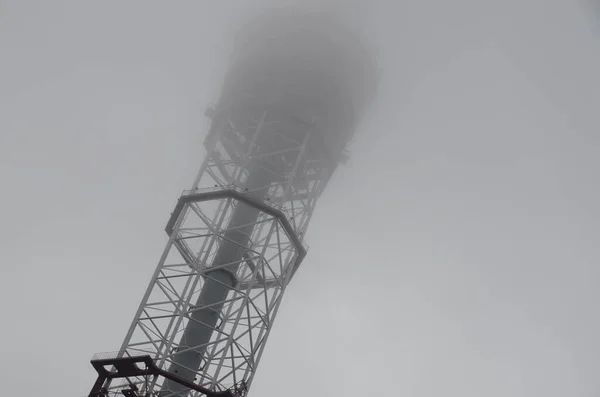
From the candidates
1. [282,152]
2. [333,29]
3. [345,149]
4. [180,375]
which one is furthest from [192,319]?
[333,29]

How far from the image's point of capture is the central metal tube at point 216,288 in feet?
150

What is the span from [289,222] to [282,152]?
6.34m

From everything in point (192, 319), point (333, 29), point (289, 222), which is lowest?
point (192, 319)

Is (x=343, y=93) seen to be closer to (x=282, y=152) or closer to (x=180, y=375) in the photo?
(x=282, y=152)

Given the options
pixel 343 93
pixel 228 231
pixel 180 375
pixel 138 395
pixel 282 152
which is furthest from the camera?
pixel 343 93

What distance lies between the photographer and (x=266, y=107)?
55.4 meters

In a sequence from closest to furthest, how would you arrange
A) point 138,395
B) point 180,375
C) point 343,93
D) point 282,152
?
point 138,395
point 180,375
point 282,152
point 343,93

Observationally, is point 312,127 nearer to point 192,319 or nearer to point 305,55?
point 305,55

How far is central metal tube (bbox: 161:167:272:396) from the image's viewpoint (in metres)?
45.8

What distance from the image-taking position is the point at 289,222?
50.5 m

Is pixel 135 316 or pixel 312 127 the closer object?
pixel 135 316

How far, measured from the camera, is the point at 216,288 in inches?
1976

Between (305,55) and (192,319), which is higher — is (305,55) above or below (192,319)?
above

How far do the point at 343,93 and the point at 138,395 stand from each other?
28.3 metres
